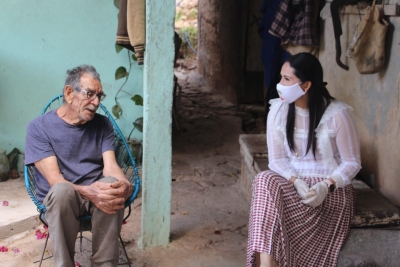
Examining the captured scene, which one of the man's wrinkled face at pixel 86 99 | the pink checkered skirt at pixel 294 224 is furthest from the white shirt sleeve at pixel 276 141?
the man's wrinkled face at pixel 86 99

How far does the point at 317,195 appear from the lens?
3.35 meters

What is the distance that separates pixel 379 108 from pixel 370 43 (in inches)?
19.0

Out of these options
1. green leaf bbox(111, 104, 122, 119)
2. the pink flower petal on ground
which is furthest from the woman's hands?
green leaf bbox(111, 104, 122, 119)

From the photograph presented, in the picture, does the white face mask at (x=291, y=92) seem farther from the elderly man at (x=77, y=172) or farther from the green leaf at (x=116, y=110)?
the green leaf at (x=116, y=110)

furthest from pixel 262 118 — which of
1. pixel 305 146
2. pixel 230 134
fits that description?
pixel 305 146

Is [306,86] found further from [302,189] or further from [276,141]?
[302,189]

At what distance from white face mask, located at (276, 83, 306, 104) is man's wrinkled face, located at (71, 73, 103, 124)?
1.15 m

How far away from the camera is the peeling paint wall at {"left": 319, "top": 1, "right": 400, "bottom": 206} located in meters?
3.93

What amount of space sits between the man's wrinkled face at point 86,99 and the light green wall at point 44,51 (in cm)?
205

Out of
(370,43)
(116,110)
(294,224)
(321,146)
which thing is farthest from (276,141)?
(116,110)

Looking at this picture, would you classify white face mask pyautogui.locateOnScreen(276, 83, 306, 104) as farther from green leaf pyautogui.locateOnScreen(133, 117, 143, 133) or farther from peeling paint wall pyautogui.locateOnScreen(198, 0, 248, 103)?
peeling paint wall pyautogui.locateOnScreen(198, 0, 248, 103)

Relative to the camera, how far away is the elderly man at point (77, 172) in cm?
327

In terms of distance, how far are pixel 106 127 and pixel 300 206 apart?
133 centimetres

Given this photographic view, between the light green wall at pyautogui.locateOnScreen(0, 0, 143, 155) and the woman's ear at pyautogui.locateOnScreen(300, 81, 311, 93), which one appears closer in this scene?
the woman's ear at pyautogui.locateOnScreen(300, 81, 311, 93)
